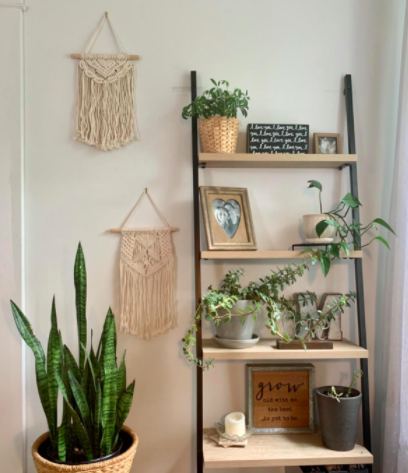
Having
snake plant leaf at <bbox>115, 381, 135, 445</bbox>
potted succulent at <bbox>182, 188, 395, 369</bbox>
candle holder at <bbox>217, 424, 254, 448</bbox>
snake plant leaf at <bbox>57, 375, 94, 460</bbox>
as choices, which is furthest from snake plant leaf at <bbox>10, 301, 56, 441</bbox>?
candle holder at <bbox>217, 424, 254, 448</bbox>

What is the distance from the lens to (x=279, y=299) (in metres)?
→ 1.64

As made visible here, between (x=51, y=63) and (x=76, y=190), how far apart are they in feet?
1.67

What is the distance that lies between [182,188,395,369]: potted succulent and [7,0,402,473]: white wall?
0.14 meters

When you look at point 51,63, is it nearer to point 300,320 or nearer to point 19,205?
point 19,205

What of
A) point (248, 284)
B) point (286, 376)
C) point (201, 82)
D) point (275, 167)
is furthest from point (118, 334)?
point (201, 82)

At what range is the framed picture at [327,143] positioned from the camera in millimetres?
1716

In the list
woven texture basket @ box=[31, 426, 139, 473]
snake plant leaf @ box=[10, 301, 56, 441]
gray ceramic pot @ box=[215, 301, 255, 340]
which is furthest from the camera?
gray ceramic pot @ box=[215, 301, 255, 340]

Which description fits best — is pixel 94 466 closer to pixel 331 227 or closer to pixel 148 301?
pixel 148 301

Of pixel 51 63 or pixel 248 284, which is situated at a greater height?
pixel 51 63

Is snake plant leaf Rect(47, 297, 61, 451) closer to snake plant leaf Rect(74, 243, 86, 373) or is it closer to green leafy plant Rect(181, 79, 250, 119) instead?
snake plant leaf Rect(74, 243, 86, 373)

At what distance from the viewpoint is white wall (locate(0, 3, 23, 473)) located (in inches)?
65.5

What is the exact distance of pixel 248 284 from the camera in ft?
5.68

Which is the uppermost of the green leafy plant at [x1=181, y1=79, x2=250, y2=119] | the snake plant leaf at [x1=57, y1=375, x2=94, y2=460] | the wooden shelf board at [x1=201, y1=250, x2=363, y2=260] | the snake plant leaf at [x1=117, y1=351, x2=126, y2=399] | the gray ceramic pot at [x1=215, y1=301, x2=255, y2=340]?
the green leafy plant at [x1=181, y1=79, x2=250, y2=119]

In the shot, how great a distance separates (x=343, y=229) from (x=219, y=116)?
615mm
